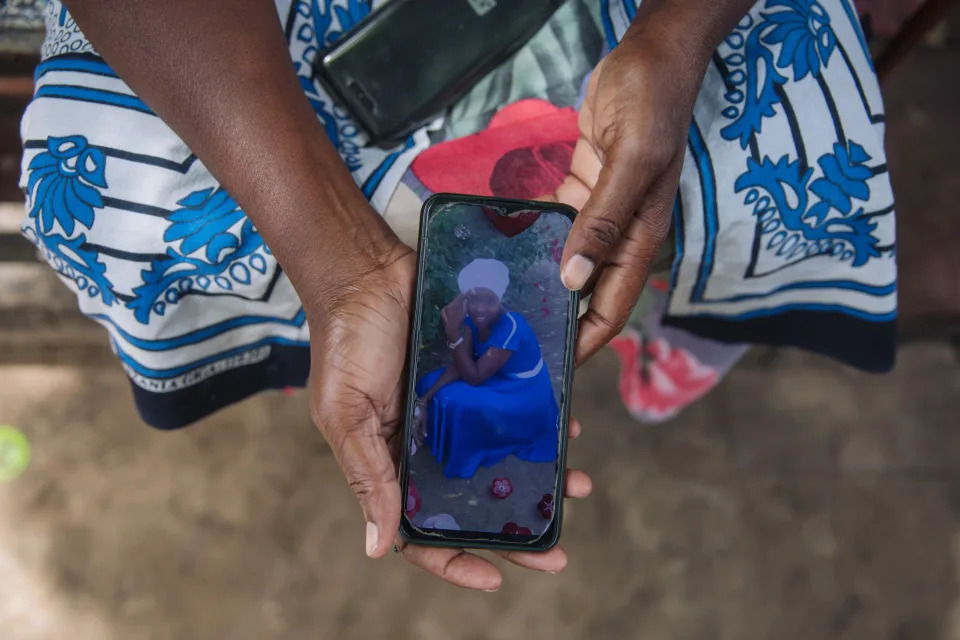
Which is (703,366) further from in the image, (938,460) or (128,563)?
(128,563)

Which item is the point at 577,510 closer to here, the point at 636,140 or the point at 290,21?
the point at 636,140

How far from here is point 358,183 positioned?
59cm

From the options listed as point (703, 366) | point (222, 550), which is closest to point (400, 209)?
point (703, 366)

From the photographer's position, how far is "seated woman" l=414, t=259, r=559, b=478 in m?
0.56

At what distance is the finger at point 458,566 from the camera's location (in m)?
0.57

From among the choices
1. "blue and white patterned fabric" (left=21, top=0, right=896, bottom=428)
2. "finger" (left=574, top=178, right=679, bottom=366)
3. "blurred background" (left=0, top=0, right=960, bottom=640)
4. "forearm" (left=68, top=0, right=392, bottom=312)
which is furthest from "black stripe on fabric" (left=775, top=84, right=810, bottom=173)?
"blurred background" (left=0, top=0, right=960, bottom=640)

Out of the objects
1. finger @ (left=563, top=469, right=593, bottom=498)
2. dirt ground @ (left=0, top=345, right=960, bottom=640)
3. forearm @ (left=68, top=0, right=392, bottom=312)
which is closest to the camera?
forearm @ (left=68, top=0, right=392, bottom=312)

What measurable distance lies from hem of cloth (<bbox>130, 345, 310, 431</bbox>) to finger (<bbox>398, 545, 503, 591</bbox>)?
8.5 inches

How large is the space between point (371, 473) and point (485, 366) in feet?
0.40

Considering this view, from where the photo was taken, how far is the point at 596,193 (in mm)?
533

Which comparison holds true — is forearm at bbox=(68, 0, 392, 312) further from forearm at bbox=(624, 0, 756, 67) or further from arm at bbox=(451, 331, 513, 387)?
forearm at bbox=(624, 0, 756, 67)

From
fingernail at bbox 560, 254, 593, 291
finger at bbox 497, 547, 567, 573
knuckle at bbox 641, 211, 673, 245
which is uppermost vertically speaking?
fingernail at bbox 560, 254, 593, 291

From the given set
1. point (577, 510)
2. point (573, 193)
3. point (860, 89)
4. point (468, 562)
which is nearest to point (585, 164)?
point (573, 193)

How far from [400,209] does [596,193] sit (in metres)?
0.17
